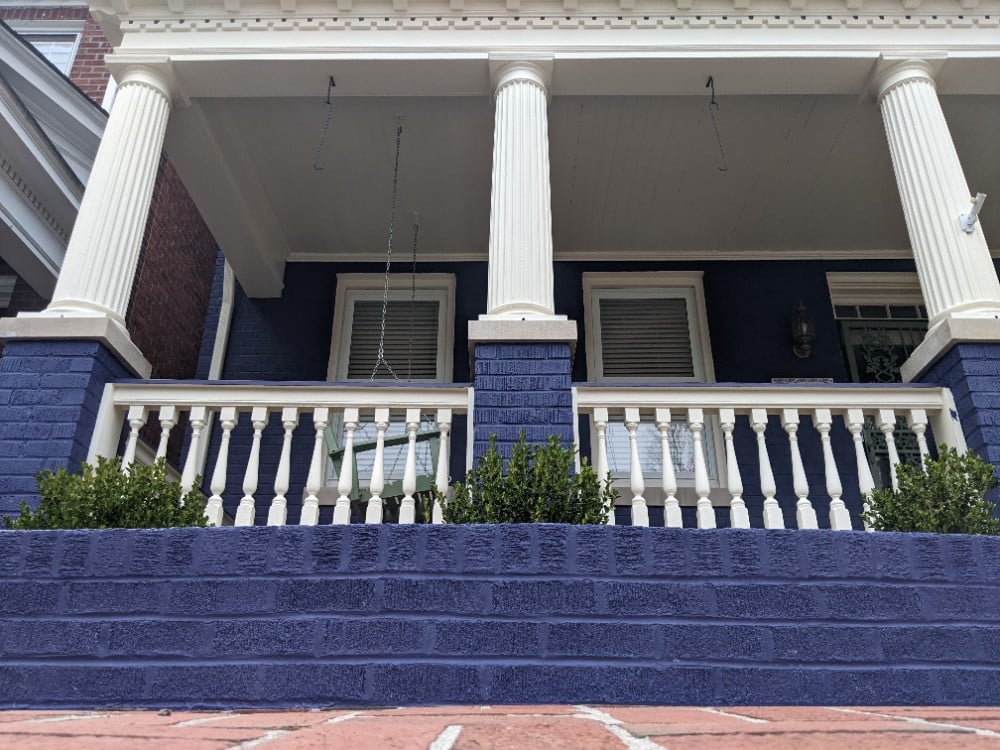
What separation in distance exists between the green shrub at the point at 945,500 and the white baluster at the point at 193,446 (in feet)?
10.3

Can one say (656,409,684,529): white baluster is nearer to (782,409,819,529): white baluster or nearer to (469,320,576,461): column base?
(469,320,576,461): column base

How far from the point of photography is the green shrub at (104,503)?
289cm

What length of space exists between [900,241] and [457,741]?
692 cm

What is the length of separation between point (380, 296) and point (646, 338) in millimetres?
2597

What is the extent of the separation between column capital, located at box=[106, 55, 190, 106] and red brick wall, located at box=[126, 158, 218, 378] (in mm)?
1862

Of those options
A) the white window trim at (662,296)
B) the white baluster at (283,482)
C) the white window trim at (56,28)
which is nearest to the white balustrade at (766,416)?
the white baluster at (283,482)

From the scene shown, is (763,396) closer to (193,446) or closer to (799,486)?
(799,486)

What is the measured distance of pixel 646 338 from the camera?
6660mm

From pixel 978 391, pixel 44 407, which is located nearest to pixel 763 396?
pixel 978 391

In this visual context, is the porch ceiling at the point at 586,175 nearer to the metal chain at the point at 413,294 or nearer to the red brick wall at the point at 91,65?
the metal chain at the point at 413,294

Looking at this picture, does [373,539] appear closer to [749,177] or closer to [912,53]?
[912,53]

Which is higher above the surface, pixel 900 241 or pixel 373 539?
pixel 900 241

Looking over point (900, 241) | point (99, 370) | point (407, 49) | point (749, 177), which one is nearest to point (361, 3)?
point (407, 49)

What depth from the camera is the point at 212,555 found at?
276 cm
